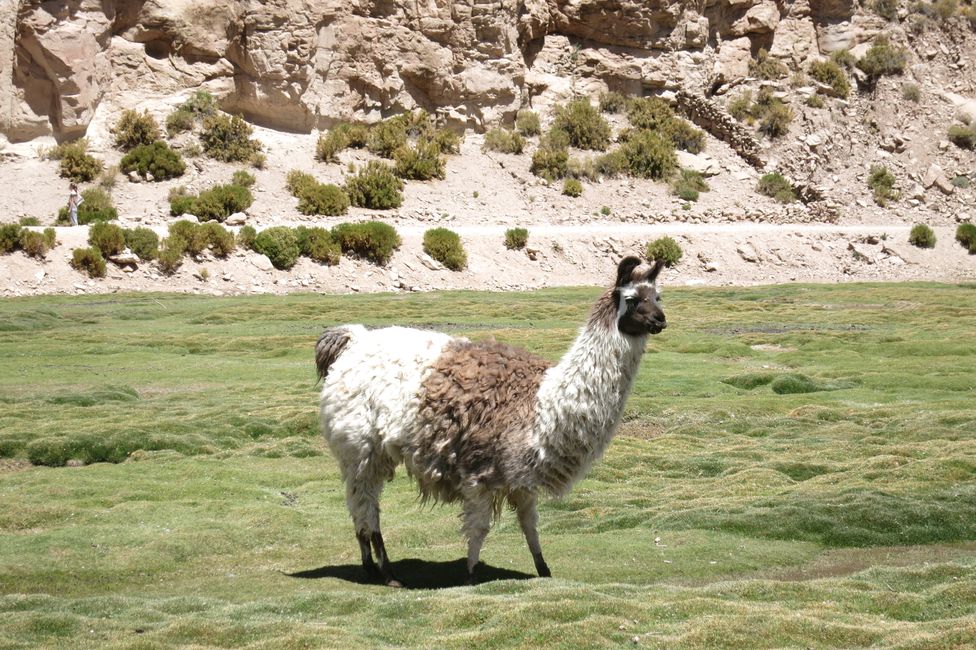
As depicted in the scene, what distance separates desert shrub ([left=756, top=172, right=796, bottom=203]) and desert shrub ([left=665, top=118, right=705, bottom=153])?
194 inches

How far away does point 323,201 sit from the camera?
2152 inches

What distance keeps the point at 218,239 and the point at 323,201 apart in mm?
9452

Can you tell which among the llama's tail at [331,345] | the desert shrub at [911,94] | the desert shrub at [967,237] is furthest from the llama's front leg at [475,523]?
the desert shrub at [911,94]

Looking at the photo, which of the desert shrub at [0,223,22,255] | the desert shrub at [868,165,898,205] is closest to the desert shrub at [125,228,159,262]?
the desert shrub at [0,223,22,255]

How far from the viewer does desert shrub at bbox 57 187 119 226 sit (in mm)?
50125

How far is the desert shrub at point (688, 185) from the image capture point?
211 feet

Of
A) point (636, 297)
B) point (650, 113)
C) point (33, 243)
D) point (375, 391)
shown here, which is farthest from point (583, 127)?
point (636, 297)

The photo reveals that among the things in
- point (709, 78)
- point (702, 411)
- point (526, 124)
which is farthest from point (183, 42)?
point (702, 411)

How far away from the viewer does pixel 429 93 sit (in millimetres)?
67000

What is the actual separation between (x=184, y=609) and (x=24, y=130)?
53.4 m

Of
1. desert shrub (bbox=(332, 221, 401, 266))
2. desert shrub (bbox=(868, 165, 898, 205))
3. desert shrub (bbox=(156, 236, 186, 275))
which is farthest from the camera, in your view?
desert shrub (bbox=(868, 165, 898, 205))

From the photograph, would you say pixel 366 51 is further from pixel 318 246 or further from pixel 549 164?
pixel 318 246

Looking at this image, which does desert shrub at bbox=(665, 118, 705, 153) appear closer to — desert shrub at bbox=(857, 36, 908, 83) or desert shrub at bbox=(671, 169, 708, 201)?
desert shrub at bbox=(671, 169, 708, 201)

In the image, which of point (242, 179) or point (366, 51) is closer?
point (242, 179)
